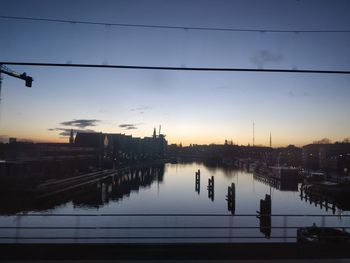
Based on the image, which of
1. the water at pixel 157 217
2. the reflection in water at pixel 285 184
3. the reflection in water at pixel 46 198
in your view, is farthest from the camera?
the reflection in water at pixel 285 184

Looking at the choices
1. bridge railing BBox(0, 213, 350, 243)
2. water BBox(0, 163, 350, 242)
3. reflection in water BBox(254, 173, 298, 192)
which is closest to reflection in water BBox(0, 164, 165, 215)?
water BBox(0, 163, 350, 242)

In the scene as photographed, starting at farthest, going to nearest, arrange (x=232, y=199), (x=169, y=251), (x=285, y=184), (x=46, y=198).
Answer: (x=285, y=184) < (x=46, y=198) < (x=232, y=199) < (x=169, y=251)

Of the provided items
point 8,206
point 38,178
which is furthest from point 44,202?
point 38,178

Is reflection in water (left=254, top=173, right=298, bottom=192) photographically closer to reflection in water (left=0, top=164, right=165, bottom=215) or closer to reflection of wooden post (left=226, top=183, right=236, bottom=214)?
reflection of wooden post (left=226, top=183, right=236, bottom=214)

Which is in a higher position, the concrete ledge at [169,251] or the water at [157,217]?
the concrete ledge at [169,251]

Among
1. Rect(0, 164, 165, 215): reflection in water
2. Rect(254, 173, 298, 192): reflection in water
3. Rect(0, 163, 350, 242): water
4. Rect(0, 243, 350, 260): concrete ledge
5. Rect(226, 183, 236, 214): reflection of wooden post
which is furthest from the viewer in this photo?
Rect(254, 173, 298, 192): reflection in water

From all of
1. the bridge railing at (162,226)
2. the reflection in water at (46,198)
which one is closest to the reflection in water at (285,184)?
the reflection in water at (46,198)

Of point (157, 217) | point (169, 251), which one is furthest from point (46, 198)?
point (169, 251)

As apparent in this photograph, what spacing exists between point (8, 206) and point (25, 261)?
136 feet

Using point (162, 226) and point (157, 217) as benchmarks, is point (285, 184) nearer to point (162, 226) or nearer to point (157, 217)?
point (157, 217)

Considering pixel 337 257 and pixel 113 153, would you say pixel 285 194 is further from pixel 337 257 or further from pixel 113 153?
pixel 113 153

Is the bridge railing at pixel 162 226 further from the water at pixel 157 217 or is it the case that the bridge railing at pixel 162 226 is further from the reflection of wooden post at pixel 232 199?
the reflection of wooden post at pixel 232 199

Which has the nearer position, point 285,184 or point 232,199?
point 232,199

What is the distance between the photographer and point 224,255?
9.32 m
